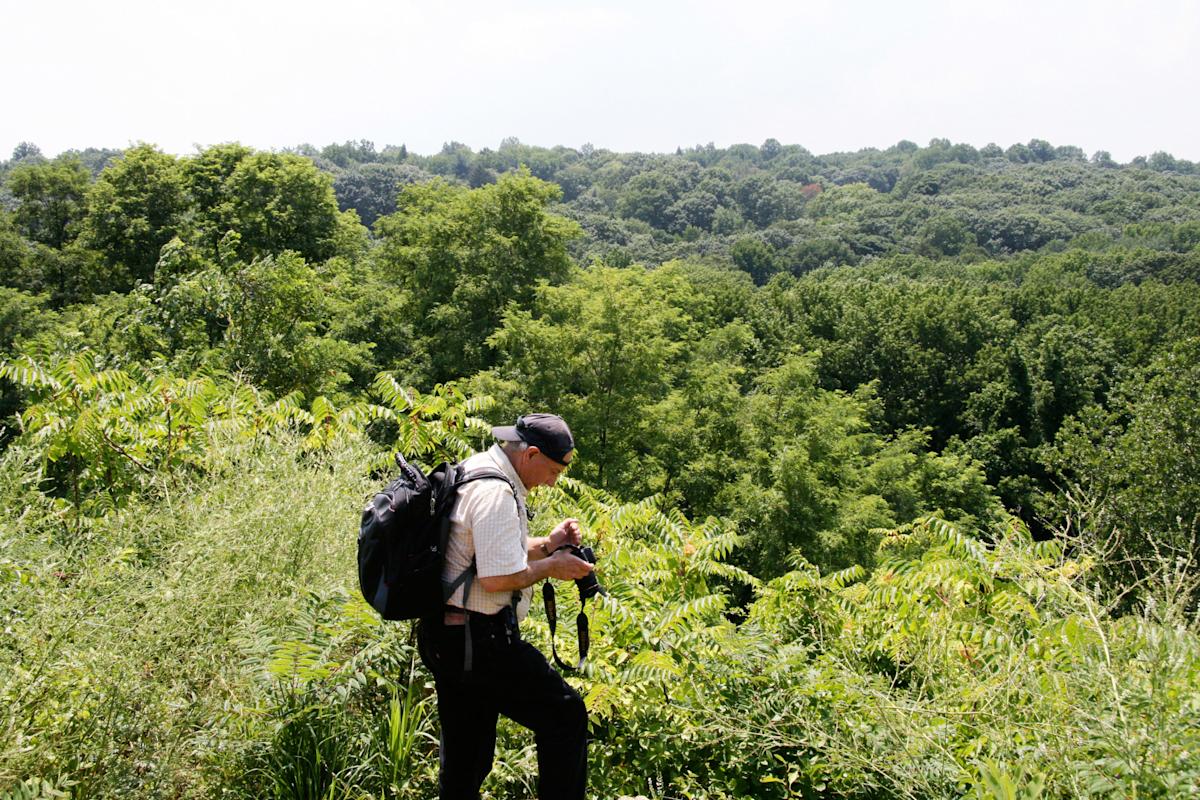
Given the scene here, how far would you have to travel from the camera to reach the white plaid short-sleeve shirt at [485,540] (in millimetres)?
3152

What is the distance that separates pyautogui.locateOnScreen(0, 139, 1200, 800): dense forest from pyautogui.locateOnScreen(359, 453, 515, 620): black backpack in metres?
0.94

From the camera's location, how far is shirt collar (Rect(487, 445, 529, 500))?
11.3 feet

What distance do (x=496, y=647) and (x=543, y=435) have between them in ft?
2.95

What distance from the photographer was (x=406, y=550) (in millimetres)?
3148

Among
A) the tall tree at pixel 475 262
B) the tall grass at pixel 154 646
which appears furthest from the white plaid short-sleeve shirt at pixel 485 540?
the tall tree at pixel 475 262

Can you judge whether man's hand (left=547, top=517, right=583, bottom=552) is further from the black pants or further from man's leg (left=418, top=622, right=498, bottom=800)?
man's leg (left=418, top=622, right=498, bottom=800)

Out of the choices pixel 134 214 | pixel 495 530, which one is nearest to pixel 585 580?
pixel 495 530

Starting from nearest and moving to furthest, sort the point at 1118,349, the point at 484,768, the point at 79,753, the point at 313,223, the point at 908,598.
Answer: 1. the point at 79,753
2. the point at 484,768
3. the point at 908,598
4. the point at 313,223
5. the point at 1118,349

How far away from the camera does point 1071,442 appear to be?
85.8 ft

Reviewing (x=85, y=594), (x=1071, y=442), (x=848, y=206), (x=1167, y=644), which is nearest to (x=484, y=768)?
(x=85, y=594)

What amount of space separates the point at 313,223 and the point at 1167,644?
96.9 ft

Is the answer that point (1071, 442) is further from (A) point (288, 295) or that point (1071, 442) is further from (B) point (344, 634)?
(B) point (344, 634)

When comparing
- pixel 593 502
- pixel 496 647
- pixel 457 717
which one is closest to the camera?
pixel 496 647

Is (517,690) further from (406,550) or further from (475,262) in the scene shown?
(475,262)
